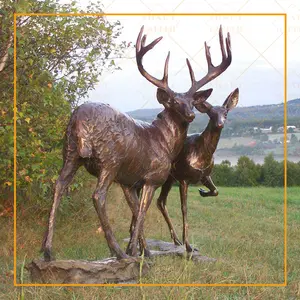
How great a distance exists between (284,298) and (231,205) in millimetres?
4072

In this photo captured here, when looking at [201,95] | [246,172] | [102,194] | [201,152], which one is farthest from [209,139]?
[246,172]

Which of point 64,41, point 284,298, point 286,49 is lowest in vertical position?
point 284,298

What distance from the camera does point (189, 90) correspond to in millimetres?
4555

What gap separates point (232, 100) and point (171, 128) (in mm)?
698

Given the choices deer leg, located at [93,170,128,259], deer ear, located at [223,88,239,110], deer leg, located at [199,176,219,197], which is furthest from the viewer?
deer leg, located at [199,176,219,197]

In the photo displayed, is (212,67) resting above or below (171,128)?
above

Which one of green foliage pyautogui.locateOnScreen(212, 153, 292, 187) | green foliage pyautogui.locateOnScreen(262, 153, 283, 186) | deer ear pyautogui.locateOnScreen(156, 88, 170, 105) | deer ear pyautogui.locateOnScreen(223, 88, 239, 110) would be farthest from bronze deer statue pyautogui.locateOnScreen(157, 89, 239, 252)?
green foliage pyautogui.locateOnScreen(262, 153, 283, 186)

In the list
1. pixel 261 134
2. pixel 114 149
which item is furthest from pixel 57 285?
pixel 261 134

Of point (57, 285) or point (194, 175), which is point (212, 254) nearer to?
point (194, 175)

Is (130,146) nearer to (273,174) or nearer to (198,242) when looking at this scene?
(198,242)

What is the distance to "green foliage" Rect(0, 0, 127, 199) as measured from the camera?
5512 millimetres

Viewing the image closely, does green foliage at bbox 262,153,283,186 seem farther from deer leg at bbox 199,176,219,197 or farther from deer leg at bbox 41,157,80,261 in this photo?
deer leg at bbox 41,157,80,261

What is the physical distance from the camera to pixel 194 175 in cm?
507

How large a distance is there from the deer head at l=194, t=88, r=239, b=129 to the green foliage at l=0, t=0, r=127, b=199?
1610mm
